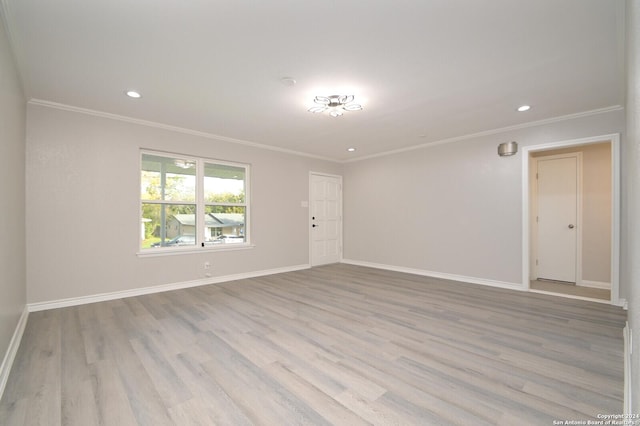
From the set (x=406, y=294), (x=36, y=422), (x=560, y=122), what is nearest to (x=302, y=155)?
(x=406, y=294)

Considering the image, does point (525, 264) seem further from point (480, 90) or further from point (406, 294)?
point (480, 90)

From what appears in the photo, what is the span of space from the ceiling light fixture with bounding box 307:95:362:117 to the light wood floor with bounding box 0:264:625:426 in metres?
2.51

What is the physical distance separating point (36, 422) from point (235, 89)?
3.10 metres

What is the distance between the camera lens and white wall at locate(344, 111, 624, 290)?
446cm

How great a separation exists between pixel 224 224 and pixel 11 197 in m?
2.93

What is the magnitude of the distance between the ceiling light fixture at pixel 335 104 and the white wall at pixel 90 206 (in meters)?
2.41

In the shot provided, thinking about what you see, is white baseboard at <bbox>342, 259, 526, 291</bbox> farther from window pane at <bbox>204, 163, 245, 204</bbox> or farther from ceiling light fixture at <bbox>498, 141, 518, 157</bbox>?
window pane at <bbox>204, 163, 245, 204</bbox>

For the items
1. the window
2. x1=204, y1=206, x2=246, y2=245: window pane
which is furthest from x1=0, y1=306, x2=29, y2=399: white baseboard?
x1=204, y1=206, x2=246, y2=245: window pane

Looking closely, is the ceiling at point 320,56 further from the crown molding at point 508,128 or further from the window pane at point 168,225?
the window pane at point 168,225

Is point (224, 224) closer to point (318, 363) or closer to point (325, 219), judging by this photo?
point (325, 219)

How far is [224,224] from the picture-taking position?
5273 mm

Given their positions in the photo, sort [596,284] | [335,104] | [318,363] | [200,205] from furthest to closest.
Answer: [200,205], [596,284], [335,104], [318,363]

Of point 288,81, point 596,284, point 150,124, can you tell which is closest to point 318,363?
point 288,81

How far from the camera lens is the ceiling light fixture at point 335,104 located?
11.0ft
